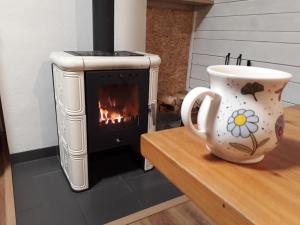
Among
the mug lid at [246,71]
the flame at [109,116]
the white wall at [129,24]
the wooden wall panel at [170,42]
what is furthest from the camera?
the wooden wall panel at [170,42]

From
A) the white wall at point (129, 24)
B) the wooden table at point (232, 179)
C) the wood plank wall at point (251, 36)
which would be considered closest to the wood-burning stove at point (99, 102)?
the white wall at point (129, 24)

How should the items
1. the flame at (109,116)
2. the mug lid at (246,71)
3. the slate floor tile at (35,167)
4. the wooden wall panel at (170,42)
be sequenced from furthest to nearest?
the wooden wall panel at (170,42) → the slate floor tile at (35,167) → the flame at (109,116) → the mug lid at (246,71)

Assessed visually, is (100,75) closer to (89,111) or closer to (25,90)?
(89,111)

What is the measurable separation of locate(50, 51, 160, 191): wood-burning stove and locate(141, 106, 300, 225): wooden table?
81cm

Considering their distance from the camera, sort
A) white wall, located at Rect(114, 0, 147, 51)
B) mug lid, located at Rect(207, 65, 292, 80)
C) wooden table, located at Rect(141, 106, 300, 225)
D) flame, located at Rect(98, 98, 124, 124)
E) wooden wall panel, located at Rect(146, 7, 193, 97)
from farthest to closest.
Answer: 1. wooden wall panel, located at Rect(146, 7, 193, 97)
2. white wall, located at Rect(114, 0, 147, 51)
3. flame, located at Rect(98, 98, 124, 124)
4. mug lid, located at Rect(207, 65, 292, 80)
5. wooden table, located at Rect(141, 106, 300, 225)

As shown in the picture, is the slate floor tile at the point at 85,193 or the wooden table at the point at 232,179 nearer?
the wooden table at the point at 232,179

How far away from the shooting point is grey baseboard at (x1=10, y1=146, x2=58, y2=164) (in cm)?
160

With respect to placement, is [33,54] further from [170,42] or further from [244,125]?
[244,125]

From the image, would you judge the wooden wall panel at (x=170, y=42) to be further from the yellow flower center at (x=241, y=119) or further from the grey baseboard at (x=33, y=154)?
the yellow flower center at (x=241, y=119)

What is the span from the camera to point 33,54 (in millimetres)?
1500

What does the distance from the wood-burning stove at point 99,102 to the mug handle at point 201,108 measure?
34.7 inches

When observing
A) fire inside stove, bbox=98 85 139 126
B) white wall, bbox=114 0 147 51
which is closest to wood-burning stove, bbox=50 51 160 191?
fire inside stove, bbox=98 85 139 126

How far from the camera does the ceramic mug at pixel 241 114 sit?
344 millimetres

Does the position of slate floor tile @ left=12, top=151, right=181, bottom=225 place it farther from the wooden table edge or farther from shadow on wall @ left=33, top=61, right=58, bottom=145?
the wooden table edge
